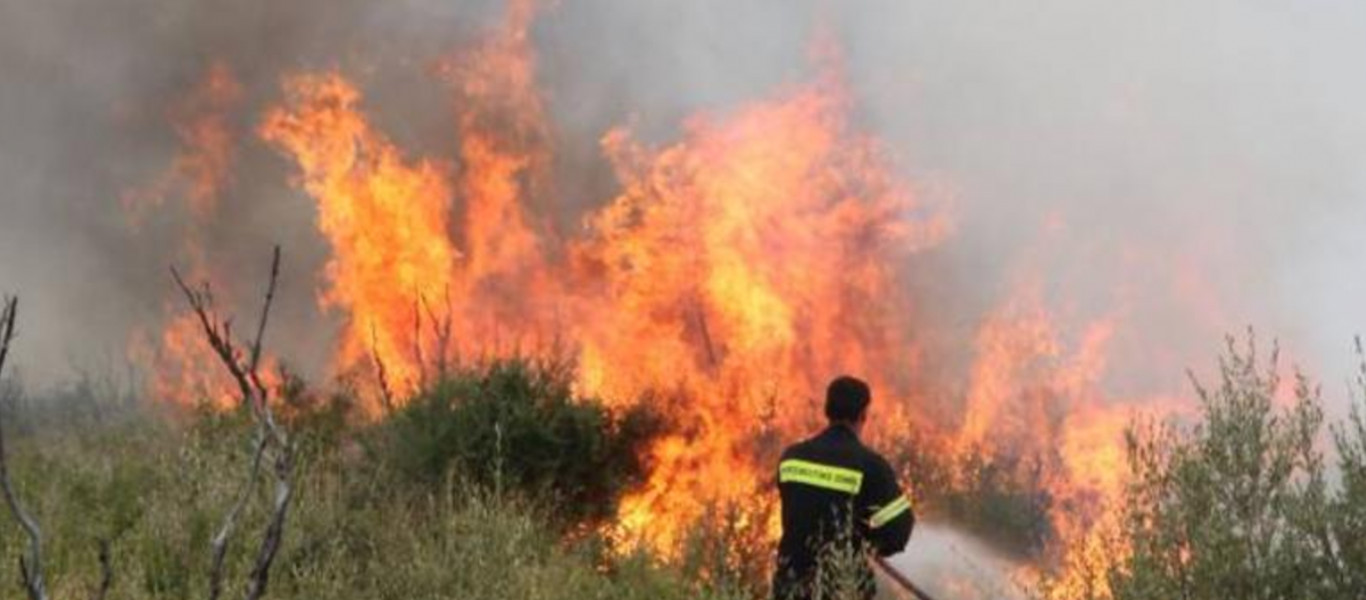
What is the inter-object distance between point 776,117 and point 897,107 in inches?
51.8

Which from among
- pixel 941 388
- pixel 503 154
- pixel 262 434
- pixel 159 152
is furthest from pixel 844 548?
pixel 159 152

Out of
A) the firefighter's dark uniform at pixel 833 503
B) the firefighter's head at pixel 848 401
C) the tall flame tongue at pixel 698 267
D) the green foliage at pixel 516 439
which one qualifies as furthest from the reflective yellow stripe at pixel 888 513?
the tall flame tongue at pixel 698 267

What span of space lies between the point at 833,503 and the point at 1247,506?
67.8 inches

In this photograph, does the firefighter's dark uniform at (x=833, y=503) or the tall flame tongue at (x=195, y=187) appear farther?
the tall flame tongue at (x=195, y=187)

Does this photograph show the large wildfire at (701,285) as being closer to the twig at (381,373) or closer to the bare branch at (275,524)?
the twig at (381,373)

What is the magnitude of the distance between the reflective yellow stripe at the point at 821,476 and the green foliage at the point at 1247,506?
4.02 feet

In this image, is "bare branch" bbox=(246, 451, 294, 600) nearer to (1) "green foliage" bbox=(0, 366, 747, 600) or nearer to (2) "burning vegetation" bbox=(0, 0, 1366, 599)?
(1) "green foliage" bbox=(0, 366, 747, 600)

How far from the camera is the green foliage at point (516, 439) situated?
9469 millimetres

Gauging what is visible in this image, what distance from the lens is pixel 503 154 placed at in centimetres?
1388

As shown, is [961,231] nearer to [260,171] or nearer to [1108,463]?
[1108,463]

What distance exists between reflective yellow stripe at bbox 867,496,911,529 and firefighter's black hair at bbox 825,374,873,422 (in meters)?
0.42

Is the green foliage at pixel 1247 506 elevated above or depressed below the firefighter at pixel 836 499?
below

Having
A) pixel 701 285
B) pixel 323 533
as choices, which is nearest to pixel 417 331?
pixel 701 285

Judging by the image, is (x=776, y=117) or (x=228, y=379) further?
(x=228, y=379)
